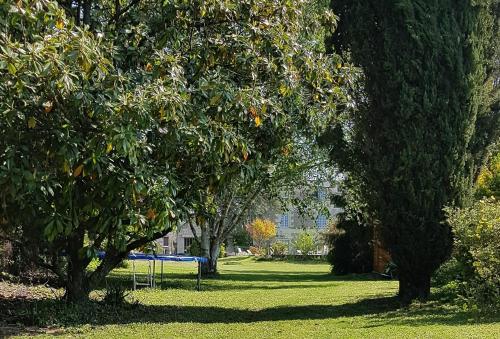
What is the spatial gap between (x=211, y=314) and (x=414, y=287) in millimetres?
4801

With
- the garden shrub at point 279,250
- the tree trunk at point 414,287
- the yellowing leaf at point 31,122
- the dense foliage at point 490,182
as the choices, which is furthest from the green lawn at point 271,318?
the garden shrub at point 279,250

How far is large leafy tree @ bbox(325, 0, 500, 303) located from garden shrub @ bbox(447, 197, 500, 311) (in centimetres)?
155

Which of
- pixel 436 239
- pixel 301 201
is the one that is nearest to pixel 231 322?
pixel 436 239

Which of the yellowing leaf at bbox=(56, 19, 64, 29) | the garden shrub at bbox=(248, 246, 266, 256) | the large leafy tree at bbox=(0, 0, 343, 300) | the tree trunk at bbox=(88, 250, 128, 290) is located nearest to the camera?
the large leafy tree at bbox=(0, 0, 343, 300)

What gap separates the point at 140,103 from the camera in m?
5.75

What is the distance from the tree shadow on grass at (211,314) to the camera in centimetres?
1088

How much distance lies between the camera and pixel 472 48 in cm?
1362

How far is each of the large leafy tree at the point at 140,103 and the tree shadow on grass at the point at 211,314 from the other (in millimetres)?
3533

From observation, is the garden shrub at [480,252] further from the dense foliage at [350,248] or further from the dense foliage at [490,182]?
the dense foliage at [350,248]

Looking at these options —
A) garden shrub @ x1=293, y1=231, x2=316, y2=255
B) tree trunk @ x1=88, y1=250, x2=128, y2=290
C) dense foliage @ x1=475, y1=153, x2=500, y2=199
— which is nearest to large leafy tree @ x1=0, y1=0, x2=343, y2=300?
tree trunk @ x1=88, y1=250, x2=128, y2=290

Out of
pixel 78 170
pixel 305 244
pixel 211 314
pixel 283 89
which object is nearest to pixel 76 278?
pixel 211 314

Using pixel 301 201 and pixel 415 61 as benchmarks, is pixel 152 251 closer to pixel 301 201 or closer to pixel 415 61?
pixel 415 61

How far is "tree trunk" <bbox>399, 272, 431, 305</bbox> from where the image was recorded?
1368 centimetres

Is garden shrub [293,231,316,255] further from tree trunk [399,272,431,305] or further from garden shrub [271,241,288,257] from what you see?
tree trunk [399,272,431,305]
